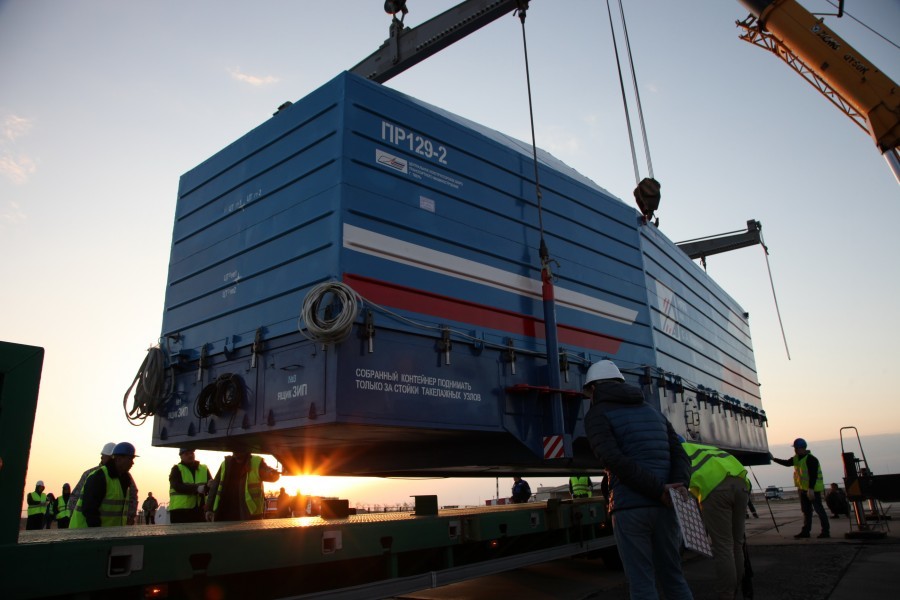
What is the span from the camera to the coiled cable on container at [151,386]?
5.70 meters

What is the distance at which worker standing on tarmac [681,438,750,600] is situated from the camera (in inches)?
158

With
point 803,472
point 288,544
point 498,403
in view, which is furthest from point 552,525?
point 803,472

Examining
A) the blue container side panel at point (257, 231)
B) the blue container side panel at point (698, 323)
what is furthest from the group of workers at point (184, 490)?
the blue container side panel at point (698, 323)

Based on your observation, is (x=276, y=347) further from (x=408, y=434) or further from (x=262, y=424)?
(x=408, y=434)

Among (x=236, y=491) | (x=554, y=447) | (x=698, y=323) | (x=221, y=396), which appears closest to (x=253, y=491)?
(x=236, y=491)

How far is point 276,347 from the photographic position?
16.3ft

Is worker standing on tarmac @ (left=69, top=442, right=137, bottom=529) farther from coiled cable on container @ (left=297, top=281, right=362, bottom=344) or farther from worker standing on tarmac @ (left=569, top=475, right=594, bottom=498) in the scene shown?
worker standing on tarmac @ (left=569, top=475, right=594, bottom=498)

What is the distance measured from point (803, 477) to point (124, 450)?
868 cm

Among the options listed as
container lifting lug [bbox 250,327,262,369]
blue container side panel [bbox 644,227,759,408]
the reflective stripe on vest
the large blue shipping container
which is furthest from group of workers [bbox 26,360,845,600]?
the reflective stripe on vest

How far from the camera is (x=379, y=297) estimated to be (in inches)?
191

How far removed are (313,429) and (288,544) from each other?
1947 millimetres

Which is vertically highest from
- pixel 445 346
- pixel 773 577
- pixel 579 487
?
pixel 445 346

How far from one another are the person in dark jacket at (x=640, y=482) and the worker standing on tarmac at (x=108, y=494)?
3905 millimetres

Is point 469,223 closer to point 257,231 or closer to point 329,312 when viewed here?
point 329,312
